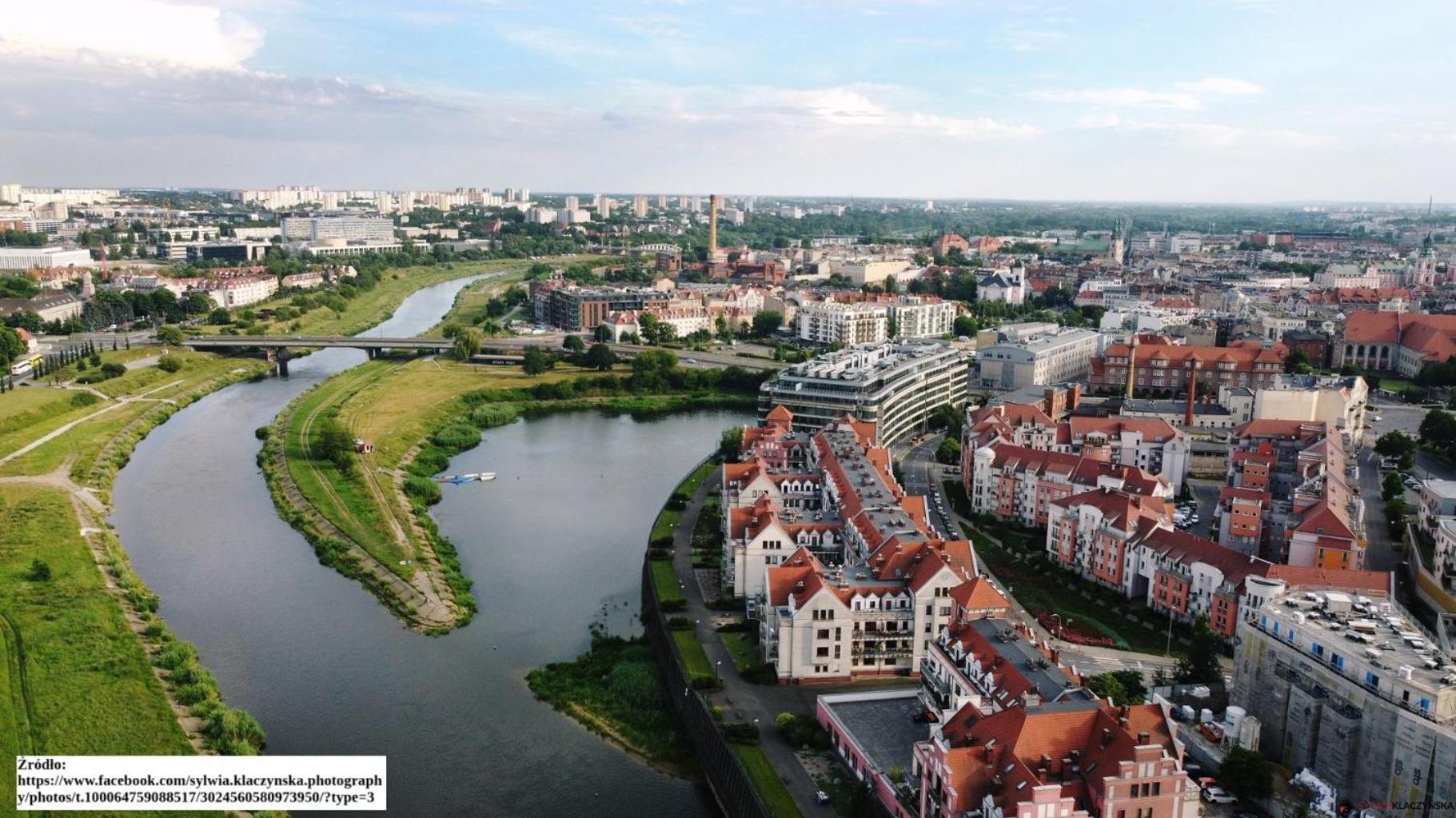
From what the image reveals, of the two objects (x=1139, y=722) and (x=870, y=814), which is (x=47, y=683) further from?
(x=1139, y=722)

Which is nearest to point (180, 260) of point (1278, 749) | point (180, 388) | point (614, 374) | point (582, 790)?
point (180, 388)

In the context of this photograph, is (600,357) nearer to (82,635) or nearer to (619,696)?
(82,635)

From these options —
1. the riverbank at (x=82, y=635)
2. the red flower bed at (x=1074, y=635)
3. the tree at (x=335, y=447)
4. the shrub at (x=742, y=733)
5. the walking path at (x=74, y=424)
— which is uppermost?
the tree at (x=335, y=447)

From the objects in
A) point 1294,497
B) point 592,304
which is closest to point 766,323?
point 592,304

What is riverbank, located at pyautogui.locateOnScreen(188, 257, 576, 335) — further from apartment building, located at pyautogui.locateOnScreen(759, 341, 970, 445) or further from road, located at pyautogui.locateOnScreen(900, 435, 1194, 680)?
road, located at pyautogui.locateOnScreen(900, 435, 1194, 680)

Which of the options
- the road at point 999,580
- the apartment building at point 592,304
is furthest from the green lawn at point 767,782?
the apartment building at point 592,304

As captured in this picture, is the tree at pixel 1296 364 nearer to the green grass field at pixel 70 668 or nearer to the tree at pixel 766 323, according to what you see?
the tree at pixel 766 323
